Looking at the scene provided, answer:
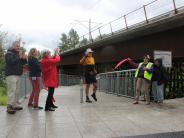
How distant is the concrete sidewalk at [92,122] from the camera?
7.89 m

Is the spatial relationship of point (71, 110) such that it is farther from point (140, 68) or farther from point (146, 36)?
point (146, 36)

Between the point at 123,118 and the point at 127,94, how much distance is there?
22.9ft

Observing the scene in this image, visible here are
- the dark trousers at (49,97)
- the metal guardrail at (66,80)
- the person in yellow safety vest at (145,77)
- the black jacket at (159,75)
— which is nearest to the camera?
the dark trousers at (49,97)

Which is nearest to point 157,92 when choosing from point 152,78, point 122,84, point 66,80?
point 152,78

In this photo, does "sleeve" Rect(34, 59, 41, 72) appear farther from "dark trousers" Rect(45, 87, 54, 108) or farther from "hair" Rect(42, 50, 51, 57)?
"dark trousers" Rect(45, 87, 54, 108)

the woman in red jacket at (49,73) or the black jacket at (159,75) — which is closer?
the woman in red jacket at (49,73)

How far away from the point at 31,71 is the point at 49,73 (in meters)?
0.57

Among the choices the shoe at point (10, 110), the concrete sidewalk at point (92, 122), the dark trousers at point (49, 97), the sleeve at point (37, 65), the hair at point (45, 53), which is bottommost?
the concrete sidewalk at point (92, 122)

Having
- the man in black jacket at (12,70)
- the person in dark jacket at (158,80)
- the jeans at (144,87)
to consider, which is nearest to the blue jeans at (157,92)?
the person in dark jacket at (158,80)

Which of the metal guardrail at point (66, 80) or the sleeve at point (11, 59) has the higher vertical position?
the metal guardrail at point (66, 80)

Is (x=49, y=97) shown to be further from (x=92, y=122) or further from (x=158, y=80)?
(x=158, y=80)

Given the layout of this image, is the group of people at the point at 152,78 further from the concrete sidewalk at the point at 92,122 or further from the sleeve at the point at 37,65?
the sleeve at the point at 37,65

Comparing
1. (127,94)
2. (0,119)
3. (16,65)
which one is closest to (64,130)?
(0,119)

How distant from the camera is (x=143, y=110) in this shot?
11266mm
